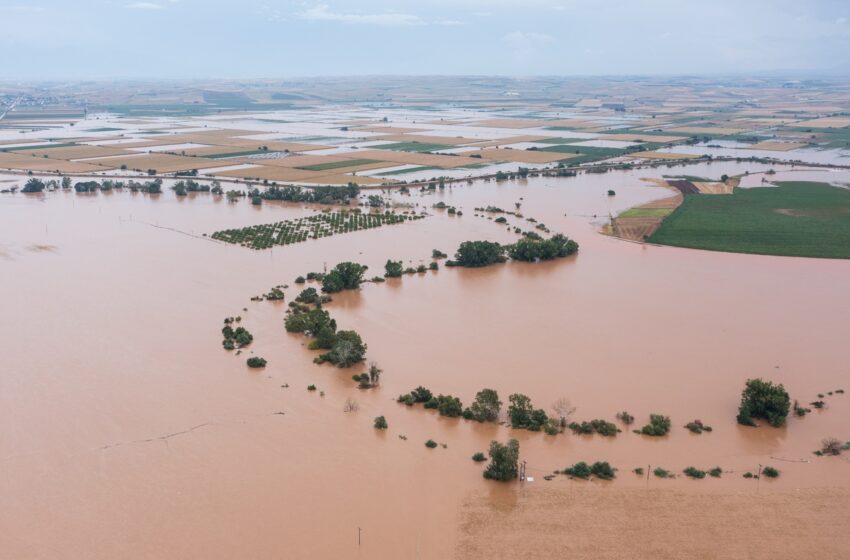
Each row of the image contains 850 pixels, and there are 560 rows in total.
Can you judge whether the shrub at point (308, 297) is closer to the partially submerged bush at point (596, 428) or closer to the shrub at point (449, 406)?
the shrub at point (449, 406)

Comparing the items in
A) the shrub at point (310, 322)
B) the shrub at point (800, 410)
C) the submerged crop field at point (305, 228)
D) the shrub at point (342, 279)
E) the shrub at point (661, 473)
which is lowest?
the shrub at point (661, 473)

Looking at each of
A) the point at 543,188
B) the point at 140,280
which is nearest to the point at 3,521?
the point at 140,280

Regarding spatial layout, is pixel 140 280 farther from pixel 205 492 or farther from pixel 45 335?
pixel 205 492

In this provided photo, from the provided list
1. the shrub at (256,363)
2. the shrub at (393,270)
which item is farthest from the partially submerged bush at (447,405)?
the shrub at (393,270)

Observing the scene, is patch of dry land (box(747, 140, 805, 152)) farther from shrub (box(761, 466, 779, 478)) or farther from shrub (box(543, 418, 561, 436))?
shrub (box(543, 418, 561, 436))

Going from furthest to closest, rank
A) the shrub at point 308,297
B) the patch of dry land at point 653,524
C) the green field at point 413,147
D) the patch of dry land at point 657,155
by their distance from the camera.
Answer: the green field at point 413,147 < the patch of dry land at point 657,155 < the shrub at point 308,297 < the patch of dry land at point 653,524

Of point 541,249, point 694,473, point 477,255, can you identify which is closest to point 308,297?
point 477,255

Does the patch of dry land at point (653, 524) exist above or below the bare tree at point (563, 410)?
below
